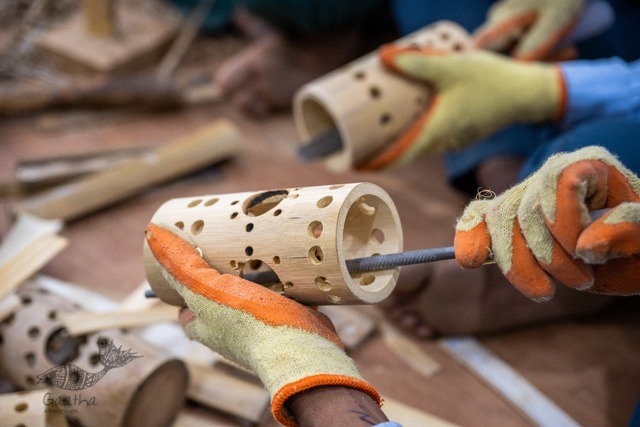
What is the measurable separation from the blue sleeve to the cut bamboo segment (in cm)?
93

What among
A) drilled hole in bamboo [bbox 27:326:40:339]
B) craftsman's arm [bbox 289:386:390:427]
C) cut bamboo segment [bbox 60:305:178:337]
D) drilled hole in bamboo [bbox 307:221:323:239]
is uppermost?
drilled hole in bamboo [bbox 307:221:323:239]

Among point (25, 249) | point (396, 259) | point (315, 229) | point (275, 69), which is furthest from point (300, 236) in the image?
point (275, 69)

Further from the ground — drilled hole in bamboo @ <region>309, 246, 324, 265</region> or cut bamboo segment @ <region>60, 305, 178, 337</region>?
drilled hole in bamboo @ <region>309, 246, 324, 265</region>

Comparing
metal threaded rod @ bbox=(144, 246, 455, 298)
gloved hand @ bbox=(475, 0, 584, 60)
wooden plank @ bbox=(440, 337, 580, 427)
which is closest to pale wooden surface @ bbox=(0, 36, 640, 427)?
wooden plank @ bbox=(440, 337, 580, 427)

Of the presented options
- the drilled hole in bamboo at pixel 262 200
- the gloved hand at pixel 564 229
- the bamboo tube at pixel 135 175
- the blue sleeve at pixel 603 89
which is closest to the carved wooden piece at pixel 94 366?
the drilled hole in bamboo at pixel 262 200

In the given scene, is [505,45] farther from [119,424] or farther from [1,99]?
[1,99]

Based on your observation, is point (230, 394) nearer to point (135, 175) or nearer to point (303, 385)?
point (303, 385)

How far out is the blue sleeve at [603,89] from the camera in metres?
1.44

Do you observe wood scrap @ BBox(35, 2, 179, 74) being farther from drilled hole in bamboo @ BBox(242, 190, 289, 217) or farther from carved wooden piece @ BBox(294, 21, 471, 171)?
drilled hole in bamboo @ BBox(242, 190, 289, 217)

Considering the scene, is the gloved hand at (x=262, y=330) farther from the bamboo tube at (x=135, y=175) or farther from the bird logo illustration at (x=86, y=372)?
the bamboo tube at (x=135, y=175)

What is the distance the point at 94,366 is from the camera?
1.13 m

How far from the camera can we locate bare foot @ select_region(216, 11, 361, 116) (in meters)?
2.21

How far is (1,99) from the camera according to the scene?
209 cm

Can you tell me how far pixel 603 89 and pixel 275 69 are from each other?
3.49 ft
